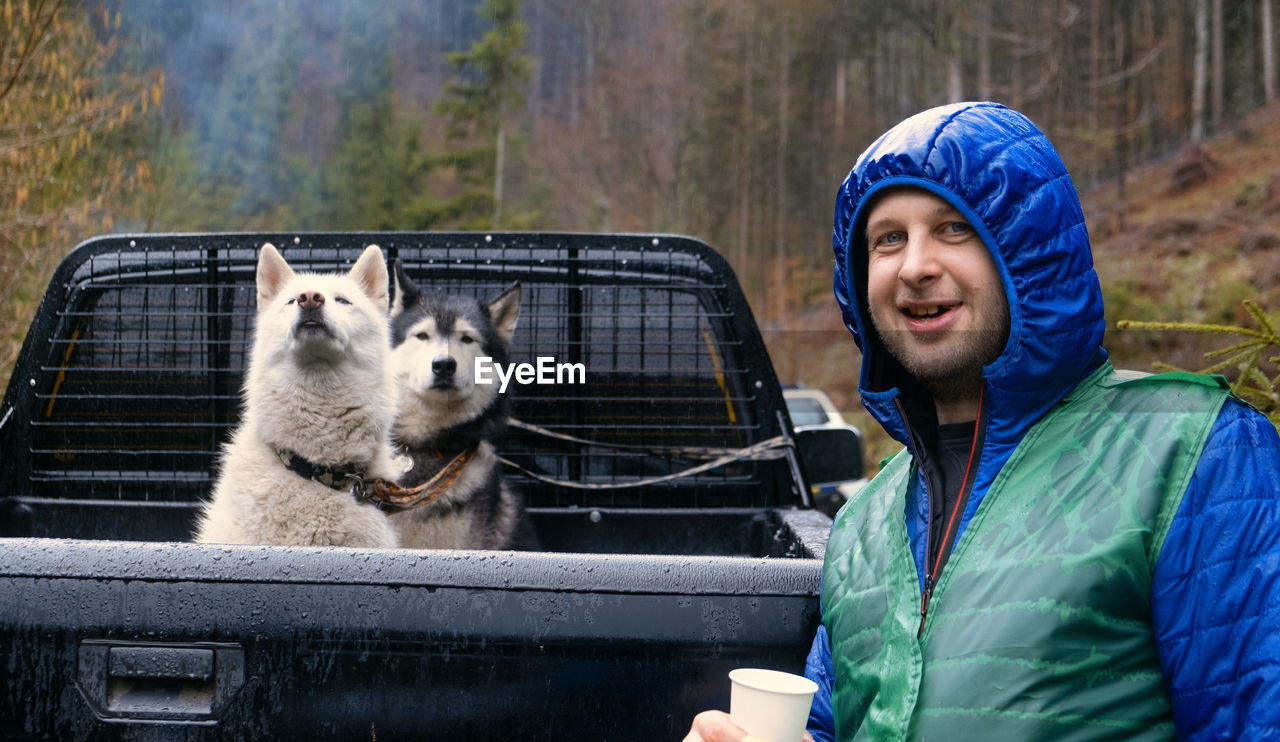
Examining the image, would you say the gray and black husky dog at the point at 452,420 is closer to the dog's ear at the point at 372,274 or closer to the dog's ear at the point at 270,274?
the dog's ear at the point at 372,274

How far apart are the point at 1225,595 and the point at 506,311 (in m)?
2.42

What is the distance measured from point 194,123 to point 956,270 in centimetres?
2434

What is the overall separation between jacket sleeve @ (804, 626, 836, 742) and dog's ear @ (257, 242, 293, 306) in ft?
Result: 6.46

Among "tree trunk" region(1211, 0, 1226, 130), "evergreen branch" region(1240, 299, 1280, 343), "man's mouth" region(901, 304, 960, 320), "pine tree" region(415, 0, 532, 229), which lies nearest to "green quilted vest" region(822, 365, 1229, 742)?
"man's mouth" region(901, 304, 960, 320)

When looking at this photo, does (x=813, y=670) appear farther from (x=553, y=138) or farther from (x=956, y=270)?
(x=553, y=138)

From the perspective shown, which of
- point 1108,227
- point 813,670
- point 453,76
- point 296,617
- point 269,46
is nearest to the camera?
point 296,617

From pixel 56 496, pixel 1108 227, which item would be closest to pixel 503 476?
pixel 56 496

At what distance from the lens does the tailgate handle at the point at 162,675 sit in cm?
159

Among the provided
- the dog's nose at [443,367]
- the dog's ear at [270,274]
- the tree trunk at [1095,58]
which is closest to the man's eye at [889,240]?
the dog's ear at [270,274]

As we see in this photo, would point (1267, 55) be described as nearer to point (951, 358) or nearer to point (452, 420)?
point (452, 420)

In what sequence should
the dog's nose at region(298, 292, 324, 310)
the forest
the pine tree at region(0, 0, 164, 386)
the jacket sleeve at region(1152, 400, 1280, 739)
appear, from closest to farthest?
the jacket sleeve at region(1152, 400, 1280, 739) → the dog's nose at region(298, 292, 324, 310) → the pine tree at region(0, 0, 164, 386) → the forest

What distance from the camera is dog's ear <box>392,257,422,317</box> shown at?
3230mm

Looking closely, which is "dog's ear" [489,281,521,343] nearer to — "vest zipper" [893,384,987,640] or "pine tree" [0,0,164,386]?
"vest zipper" [893,384,987,640]

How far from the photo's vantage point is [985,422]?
1621 mm
